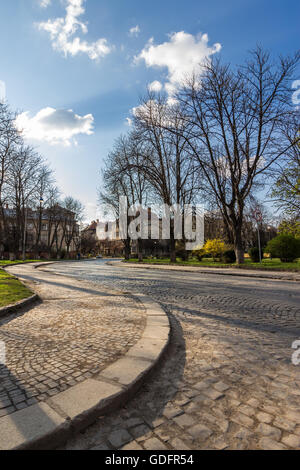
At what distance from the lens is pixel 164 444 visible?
65.6 inches

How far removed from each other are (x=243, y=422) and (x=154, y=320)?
8.98ft

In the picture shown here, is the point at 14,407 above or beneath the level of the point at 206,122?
beneath

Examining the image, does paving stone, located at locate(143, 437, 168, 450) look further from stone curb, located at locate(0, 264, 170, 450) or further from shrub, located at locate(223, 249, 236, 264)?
shrub, located at locate(223, 249, 236, 264)

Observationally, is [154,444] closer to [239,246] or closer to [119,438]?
[119,438]

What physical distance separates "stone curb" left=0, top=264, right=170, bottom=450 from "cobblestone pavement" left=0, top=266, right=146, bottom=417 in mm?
169

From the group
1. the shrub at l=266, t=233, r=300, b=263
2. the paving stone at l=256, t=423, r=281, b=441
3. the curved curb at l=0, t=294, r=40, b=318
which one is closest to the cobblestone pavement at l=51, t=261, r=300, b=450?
the paving stone at l=256, t=423, r=281, b=441

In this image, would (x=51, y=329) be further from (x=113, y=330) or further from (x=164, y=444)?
(x=164, y=444)

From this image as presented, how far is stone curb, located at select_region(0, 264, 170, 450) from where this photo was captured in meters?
1.61

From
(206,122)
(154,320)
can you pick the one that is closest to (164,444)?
(154,320)

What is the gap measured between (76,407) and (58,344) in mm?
1631

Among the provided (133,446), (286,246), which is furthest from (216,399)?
(286,246)

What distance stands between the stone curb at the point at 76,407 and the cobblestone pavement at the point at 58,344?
0.17 meters

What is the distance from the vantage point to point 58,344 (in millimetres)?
3373

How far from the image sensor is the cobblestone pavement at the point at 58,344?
2283 millimetres
